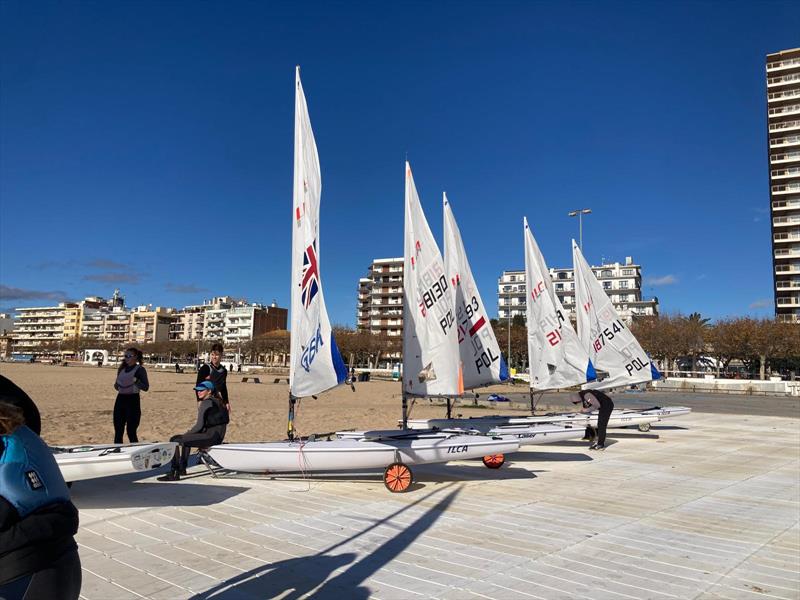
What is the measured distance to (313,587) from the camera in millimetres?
3645

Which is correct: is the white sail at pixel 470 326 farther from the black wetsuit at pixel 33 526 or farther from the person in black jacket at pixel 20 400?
the black wetsuit at pixel 33 526

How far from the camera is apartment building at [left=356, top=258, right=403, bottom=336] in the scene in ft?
348

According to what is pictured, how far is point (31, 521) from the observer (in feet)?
6.22

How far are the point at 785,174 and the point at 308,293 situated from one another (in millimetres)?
75558

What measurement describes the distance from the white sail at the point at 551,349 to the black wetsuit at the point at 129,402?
341 inches

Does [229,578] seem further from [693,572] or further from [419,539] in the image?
[693,572]

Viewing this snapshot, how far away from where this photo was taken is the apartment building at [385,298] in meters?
106

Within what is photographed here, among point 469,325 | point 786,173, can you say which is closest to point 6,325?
point 469,325

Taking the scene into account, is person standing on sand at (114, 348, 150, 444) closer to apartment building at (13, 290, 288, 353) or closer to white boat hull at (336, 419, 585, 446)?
white boat hull at (336, 419, 585, 446)

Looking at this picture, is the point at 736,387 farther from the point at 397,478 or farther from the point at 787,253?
the point at 397,478

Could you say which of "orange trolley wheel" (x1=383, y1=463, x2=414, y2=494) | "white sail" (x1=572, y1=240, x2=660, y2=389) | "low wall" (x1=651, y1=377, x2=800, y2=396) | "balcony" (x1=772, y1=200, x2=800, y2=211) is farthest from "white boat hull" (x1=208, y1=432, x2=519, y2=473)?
"balcony" (x1=772, y1=200, x2=800, y2=211)

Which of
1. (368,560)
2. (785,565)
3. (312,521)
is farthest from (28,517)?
(785,565)

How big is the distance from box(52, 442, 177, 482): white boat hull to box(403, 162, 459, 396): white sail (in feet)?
13.4

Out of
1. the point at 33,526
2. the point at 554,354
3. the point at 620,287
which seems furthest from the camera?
the point at 620,287
